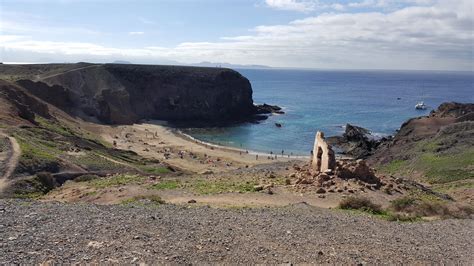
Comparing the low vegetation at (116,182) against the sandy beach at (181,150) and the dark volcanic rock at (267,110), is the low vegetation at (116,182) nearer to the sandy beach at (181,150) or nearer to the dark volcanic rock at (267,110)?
the sandy beach at (181,150)

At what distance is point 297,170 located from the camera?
109 feet

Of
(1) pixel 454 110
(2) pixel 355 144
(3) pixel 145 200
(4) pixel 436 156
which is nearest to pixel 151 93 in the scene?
(2) pixel 355 144

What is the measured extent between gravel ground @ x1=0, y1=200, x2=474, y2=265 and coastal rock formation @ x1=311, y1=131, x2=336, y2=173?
911 cm

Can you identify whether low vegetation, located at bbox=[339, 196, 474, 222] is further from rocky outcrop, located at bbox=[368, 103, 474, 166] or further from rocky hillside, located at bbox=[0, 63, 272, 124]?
rocky hillside, located at bbox=[0, 63, 272, 124]

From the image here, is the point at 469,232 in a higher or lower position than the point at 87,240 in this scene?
lower

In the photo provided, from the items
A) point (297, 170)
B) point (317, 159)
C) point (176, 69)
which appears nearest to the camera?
point (317, 159)

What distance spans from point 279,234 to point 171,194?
10.5 m

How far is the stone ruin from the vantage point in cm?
2625

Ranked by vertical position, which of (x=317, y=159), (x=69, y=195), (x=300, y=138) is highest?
(x=317, y=159)

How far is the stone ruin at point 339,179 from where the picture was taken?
26245 millimetres

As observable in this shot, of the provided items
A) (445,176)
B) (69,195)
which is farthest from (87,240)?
(445,176)

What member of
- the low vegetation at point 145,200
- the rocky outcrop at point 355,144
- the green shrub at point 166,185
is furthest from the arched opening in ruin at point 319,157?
the rocky outcrop at point 355,144

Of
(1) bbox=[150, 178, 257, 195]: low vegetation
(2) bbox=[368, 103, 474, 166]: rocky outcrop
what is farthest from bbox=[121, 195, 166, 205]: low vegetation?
(2) bbox=[368, 103, 474, 166]: rocky outcrop

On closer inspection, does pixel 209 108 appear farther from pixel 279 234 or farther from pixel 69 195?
pixel 279 234
